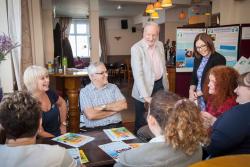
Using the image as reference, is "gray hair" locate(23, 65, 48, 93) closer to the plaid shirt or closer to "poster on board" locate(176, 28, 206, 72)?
the plaid shirt

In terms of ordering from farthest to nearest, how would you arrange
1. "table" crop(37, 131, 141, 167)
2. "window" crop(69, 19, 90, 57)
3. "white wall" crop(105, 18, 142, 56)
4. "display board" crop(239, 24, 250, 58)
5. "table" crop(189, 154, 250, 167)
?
1. "white wall" crop(105, 18, 142, 56)
2. "window" crop(69, 19, 90, 57)
3. "display board" crop(239, 24, 250, 58)
4. "table" crop(37, 131, 141, 167)
5. "table" crop(189, 154, 250, 167)

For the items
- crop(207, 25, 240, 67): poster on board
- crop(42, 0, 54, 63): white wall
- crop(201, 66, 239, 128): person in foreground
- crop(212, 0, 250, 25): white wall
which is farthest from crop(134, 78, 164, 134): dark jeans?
crop(42, 0, 54, 63): white wall

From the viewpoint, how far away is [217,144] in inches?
58.4

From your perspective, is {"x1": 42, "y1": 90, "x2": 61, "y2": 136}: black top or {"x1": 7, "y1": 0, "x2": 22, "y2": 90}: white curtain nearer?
{"x1": 42, "y1": 90, "x2": 61, "y2": 136}: black top

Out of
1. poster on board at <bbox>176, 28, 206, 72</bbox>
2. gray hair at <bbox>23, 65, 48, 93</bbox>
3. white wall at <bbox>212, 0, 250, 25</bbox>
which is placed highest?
white wall at <bbox>212, 0, 250, 25</bbox>

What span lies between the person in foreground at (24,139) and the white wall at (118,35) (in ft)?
37.5

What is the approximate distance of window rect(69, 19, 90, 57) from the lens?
12.5 m

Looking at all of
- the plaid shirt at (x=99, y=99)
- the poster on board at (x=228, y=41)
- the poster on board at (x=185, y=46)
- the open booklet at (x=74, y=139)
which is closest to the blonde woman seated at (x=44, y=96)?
the plaid shirt at (x=99, y=99)

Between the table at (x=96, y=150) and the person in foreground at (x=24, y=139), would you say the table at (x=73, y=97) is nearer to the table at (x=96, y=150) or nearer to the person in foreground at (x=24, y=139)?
the table at (x=96, y=150)

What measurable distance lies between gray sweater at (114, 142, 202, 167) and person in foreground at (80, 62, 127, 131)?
1274mm

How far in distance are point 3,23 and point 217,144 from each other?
7.70 feet

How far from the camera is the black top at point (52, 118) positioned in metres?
2.31

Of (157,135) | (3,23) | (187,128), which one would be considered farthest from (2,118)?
(3,23)

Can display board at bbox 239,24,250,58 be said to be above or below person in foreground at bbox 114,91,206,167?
above
